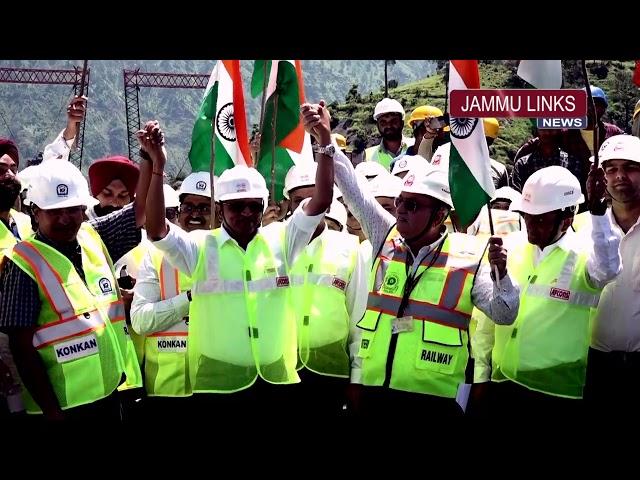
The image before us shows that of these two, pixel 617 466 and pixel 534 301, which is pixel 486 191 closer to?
pixel 534 301

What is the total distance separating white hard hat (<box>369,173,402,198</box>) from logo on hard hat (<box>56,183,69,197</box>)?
116 inches

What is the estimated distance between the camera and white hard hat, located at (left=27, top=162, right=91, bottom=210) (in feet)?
26.1

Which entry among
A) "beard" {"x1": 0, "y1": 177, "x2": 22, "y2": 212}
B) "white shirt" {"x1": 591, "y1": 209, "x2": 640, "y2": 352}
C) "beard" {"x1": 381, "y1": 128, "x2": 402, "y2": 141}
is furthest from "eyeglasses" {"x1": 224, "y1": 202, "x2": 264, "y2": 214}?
"beard" {"x1": 381, "y1": 128, "x2": 402, "y2": 141}

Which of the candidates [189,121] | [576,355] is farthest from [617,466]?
[189,121]

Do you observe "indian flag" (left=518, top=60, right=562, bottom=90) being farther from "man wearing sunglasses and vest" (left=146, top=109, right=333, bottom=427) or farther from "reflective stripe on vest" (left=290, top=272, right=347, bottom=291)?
"reflective stripe on vest" (left=290, top=272, right=347, bottom=291)

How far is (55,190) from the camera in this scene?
7.97 meters

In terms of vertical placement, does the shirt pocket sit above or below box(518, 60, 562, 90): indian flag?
below

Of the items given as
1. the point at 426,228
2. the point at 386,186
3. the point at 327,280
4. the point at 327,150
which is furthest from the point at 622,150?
the point at 386,186

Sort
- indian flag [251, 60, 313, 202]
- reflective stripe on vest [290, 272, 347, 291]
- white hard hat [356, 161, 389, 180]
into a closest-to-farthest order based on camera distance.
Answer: reflective stripe on vest [290, 272, 347, 291] < indian flag [251, 60, 313, 202] < white hard hat [356, 161, 389, 180]

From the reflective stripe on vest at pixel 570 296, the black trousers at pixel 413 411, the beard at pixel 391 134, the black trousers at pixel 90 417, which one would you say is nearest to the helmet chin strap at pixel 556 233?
the reflective stripe on vest at pixel 570 296

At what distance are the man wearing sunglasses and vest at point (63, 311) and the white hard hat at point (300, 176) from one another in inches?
91.6

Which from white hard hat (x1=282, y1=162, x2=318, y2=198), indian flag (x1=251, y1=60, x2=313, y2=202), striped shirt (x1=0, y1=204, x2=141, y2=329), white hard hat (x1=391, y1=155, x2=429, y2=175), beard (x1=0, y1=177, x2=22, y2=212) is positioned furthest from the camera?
white hard hat (x1=391, y1=155, x2=429, y2=175)

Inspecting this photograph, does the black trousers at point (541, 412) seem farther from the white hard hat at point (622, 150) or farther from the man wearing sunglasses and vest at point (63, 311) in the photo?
the man wearing sunglasses and vest at point (63, 311)

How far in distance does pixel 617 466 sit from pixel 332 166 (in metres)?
2.48
